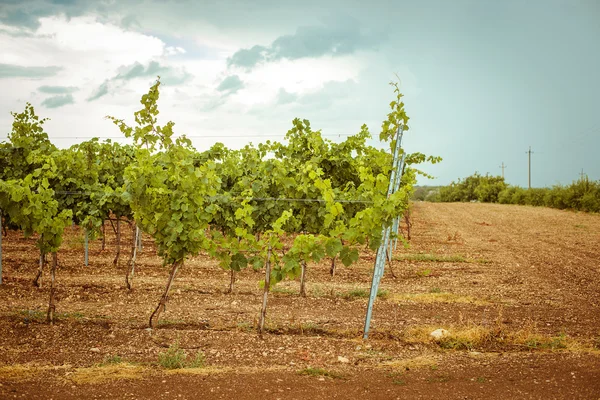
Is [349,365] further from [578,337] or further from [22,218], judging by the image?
[22,218]

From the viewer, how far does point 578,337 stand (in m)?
8.37

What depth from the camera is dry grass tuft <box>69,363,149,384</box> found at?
6.01m

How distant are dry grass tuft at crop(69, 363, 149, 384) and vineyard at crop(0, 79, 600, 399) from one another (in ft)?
0.09

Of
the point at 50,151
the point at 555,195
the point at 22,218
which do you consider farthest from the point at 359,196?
the point at 555,195

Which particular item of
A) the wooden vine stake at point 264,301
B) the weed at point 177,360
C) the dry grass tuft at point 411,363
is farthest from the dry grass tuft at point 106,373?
the dry grass tuft at point 411,363

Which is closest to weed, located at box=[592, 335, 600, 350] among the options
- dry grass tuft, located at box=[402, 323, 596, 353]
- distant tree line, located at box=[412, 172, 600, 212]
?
dry grass tuft, located at box=[402, 323, 596, 353]

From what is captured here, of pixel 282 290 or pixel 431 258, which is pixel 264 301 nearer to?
pixel 282 290

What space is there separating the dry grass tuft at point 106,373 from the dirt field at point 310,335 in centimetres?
2

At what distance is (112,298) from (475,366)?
703 cm

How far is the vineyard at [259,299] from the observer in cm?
624

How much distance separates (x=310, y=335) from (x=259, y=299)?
2983mm

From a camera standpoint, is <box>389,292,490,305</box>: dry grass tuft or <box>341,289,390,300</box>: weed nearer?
<box>389,292,490,305</box>: dry grass tuft

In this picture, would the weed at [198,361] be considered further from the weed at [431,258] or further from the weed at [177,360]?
the weed at [431,258]

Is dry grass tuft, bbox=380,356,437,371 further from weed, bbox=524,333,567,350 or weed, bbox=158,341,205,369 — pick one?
weed, bbox=158,341,205,369
